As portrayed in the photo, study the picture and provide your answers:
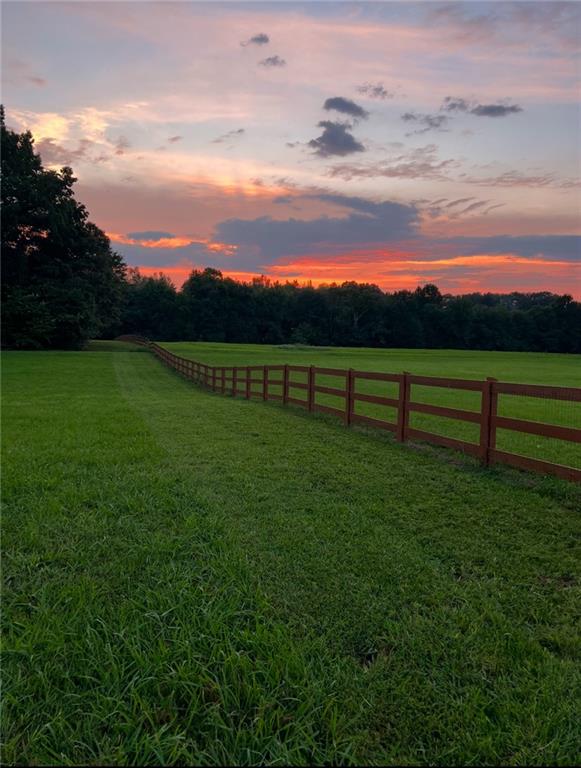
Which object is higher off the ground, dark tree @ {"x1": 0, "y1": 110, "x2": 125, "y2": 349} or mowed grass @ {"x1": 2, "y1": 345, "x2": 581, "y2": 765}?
dark tree @ {"x1": 0, "y1": 110, "x2": 125, "y2": 349}

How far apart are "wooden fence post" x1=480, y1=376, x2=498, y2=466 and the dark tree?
46.3 metres

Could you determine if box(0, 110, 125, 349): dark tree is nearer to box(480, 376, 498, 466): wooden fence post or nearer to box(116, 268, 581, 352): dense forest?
box(116, 268, 581, 352): dense forest

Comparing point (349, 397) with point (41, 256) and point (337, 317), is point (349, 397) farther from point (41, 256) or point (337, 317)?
point (337, 317)

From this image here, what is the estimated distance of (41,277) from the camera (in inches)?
1981

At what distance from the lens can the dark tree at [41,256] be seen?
4572cm

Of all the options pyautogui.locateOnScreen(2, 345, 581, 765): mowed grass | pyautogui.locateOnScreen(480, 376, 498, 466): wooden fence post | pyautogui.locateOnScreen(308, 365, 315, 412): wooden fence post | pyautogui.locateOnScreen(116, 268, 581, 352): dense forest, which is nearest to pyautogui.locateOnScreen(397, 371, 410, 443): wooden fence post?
pyautogui.locateOnScreen(480, 376, 498, 466): wooden fence post

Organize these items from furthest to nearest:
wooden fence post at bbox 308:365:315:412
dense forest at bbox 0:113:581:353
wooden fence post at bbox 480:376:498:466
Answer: dense forest at bbox 0:113:581:353 < wooden fence post at bbox 308:365:315:412 < wooden fence post at bbox 480:376:498:466

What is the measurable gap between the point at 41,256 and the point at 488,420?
178ft

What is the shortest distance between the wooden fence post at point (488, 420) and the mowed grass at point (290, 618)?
52 centimetres

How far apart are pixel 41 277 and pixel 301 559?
54121 mm

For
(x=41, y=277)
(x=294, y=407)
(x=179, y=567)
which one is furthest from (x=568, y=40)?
(x=41, y=277)

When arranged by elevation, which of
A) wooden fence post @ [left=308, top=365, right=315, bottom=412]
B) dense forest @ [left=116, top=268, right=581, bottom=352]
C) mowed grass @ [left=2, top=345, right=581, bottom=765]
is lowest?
mowed grass @ [left=2, top=345, right=581, bottom=765]

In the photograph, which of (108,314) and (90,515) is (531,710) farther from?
(108,314)

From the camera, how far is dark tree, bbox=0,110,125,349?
150ft
